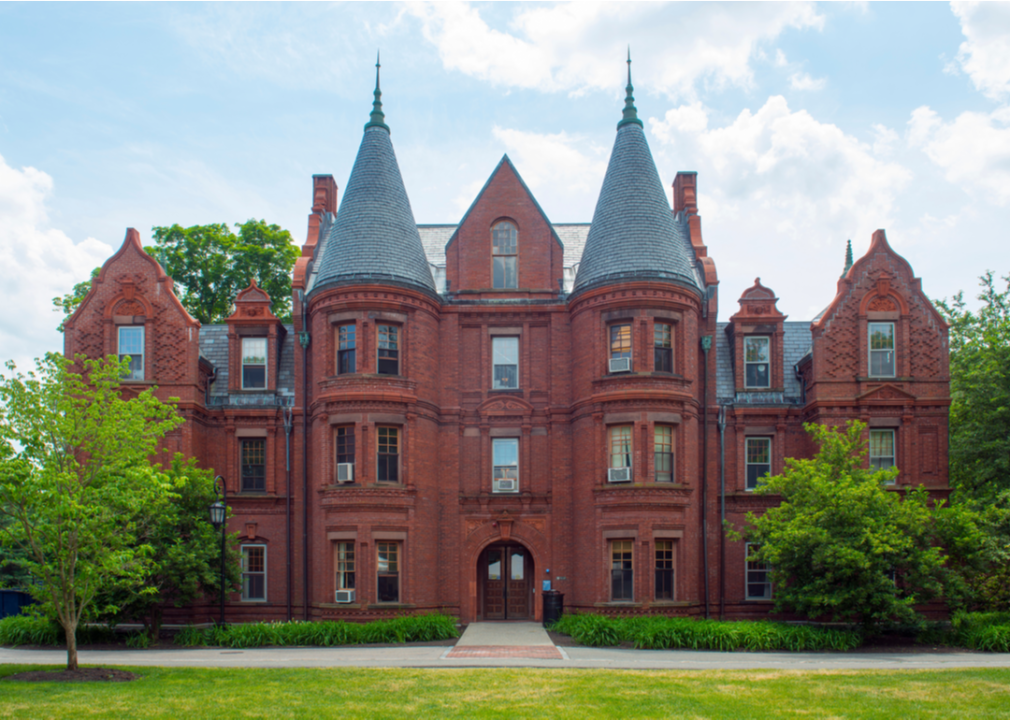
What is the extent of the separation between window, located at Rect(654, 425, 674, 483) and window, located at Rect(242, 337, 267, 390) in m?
12.7

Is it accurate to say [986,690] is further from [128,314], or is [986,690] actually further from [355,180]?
[128,314]

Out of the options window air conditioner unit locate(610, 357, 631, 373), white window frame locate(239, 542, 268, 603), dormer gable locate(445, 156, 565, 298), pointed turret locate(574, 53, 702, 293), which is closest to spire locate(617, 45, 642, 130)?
pointed turret locate(574, 53, 702, 293)

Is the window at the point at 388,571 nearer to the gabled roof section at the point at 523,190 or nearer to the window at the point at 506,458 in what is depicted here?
the window at the point at 506,458

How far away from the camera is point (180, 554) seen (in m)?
22.2

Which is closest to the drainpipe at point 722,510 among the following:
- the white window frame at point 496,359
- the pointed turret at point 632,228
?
the pointed turret at point 632,228

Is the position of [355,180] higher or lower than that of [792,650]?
higher

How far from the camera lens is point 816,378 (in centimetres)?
2630

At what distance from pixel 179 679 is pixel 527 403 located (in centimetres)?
1334

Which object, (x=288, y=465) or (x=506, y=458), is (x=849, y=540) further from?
(x=288, y=465)

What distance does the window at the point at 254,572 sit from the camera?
26.4 metres

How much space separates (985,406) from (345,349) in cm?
2050

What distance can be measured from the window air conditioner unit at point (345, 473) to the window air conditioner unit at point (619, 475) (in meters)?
7.54

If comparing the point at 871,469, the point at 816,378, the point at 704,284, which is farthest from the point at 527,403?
the point at 871,469

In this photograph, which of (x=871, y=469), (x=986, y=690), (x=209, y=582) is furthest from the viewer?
(x=871, y=469)
